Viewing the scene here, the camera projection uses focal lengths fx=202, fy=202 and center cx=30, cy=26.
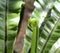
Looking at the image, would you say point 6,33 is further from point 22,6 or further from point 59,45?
point 59,45

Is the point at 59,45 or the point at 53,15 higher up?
the point at 53,15

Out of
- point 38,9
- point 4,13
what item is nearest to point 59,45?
point 38,9

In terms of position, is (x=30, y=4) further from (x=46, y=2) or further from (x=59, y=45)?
(x=59, y=45)

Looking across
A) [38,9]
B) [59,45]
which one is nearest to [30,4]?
[38,9]

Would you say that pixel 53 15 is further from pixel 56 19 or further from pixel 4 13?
pixel 4 13

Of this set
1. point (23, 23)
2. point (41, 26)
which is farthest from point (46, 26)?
point (23, 23)

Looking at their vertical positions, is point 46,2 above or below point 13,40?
above

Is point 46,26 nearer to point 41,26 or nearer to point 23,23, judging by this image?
point 41,26

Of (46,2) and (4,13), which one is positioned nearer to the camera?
(4,13)

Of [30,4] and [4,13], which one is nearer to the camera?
[4,13]
